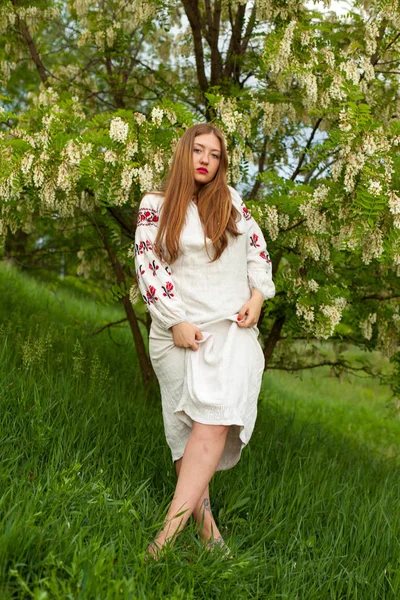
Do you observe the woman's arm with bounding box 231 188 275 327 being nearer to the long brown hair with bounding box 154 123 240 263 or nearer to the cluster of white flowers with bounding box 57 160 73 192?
the long brown hair with bounding box 154 123 240 263

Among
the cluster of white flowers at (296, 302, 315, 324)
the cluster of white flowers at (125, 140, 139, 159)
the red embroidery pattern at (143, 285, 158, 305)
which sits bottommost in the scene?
the cluster of white flowers at (296, 302, 315, 324)

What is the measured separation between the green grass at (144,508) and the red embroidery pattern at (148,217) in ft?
4.15

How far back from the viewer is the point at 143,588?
2715mm

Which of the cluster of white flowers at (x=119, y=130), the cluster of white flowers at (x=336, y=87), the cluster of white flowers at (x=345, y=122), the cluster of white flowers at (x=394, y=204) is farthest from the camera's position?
the cluster of white flowers at (x=336, y=87)

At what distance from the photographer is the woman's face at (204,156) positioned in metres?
3.70

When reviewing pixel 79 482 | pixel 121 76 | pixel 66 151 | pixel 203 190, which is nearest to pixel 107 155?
pixel 66 151

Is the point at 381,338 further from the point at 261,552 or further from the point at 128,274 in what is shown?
the point at 261,552

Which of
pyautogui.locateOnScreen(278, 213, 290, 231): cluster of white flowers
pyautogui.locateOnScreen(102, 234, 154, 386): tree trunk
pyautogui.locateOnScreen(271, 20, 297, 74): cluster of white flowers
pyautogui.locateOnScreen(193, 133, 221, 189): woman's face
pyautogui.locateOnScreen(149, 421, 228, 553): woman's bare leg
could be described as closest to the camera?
pyautogui.locateOnScreen(149, 421, 228, 553): woman's bare leg

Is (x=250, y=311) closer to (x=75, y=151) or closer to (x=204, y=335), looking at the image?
(x=204, y=335)

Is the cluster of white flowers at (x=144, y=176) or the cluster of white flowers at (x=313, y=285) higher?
the cluster of white flowers at (x=144, y=176)

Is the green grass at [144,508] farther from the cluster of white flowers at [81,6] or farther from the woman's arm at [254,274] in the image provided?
the cluster of white flowers at [81,6]

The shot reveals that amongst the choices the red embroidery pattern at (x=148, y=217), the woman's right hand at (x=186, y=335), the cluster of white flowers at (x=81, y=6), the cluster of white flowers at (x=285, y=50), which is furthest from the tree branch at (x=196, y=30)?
the woman's right hand at (x=186, y=335)

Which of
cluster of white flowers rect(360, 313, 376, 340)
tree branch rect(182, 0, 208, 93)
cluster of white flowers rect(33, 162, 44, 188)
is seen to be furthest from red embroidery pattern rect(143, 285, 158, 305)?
tree branch rect(182, 0, 208, 93)

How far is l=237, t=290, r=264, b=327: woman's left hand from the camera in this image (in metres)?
3.52
